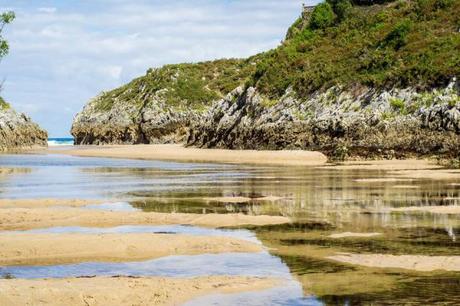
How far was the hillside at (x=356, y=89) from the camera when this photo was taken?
5144 cm

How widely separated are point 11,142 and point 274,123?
49.5 m

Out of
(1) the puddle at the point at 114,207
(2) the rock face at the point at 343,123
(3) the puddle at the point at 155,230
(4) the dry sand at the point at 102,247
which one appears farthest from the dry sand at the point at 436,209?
(2) the rock face at the point at 343,123

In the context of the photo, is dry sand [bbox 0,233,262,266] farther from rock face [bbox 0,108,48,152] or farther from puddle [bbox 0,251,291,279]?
rock face [bbox 0,108,48,152]

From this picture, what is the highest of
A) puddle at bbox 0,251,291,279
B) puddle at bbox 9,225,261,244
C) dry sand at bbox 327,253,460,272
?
puddle at bbox 9,225,261,244

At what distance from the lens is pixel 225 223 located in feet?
66.6

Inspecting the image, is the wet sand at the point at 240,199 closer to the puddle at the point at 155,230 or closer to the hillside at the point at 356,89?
the puddle at the point at 155,230

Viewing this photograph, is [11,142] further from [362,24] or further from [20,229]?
[20,229]

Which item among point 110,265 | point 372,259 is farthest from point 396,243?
point 110,265

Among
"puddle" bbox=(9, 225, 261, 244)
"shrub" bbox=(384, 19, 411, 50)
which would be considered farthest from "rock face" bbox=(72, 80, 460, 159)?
"puddle" bbox=(9, 225, 261, 244)

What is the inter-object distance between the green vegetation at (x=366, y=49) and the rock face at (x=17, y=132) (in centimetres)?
3744

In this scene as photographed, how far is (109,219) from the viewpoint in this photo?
2100 cm

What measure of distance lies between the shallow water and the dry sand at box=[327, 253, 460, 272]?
1.31ft

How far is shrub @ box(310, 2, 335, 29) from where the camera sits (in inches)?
3270

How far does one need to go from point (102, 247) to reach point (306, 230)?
5.75 m
